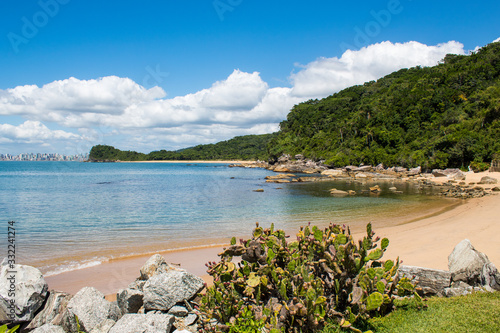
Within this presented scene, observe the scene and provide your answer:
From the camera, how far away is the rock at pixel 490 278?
645 centimetres

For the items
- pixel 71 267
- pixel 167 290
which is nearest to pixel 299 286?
pixel 167 290

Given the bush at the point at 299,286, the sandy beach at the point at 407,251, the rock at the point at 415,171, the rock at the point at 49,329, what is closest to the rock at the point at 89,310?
the rock at the point at 49,329

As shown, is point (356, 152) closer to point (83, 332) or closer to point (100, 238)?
point (100, 238)

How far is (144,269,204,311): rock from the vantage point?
617 cm

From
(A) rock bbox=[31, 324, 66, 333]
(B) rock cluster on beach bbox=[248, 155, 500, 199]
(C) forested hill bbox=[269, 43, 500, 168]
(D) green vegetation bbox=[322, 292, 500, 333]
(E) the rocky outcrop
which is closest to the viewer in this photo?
(D) green vegetation bbox=[322, 292, 500, 333]

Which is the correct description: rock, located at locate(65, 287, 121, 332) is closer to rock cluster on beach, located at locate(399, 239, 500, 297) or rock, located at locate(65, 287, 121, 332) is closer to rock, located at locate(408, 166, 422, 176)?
rock cluster on beach, located at locate(399, 239, 500, 297)

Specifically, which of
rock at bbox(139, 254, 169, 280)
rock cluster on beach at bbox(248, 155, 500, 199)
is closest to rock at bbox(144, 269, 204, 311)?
rock at bbox(139, 254, 169, 280)

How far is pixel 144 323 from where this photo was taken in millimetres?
5465

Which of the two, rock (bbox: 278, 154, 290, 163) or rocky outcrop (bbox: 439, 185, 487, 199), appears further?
rock (bbox: 278, 154, 290, 163)

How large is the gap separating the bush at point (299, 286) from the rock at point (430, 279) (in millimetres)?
908

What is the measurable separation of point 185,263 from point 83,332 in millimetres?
5831

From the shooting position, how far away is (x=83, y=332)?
5.72m

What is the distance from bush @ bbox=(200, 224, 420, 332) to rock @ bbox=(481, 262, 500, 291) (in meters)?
1.91

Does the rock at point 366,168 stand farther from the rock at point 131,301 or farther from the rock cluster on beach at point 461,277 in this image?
the rock at point 131,301
